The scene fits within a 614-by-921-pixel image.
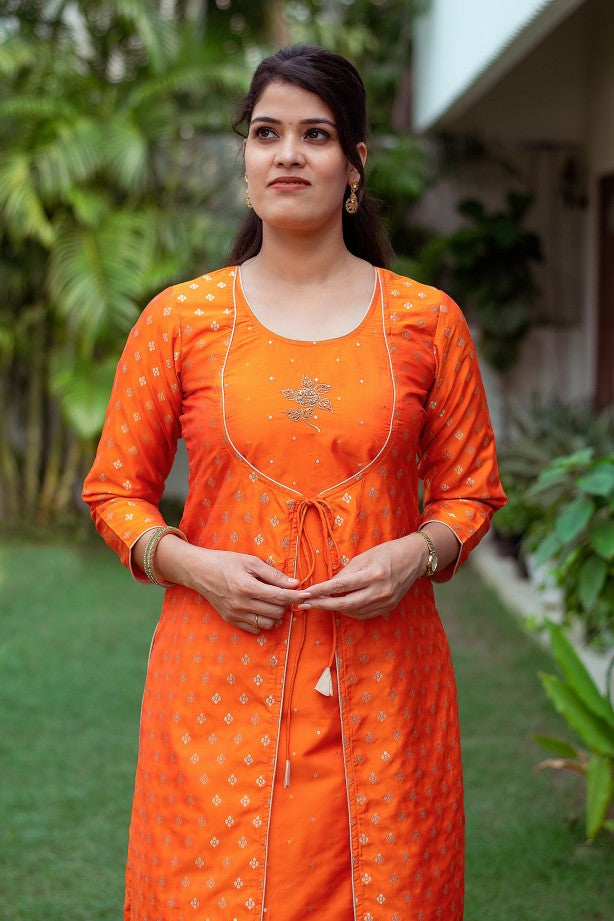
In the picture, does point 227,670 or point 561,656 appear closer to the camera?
point 227,670

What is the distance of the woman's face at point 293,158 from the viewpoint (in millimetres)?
1773

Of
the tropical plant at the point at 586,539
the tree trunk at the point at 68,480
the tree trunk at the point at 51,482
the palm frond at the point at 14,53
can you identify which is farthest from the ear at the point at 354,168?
the tree trunk at the point at 51,482

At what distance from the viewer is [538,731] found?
4508 millimetres

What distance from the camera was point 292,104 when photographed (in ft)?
5.83

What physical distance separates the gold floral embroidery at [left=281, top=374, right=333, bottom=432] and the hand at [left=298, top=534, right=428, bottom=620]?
0.70 ft

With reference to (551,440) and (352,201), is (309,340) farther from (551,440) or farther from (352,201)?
(551,440)

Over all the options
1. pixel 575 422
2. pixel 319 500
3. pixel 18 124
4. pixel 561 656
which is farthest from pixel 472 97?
pixel 319 500

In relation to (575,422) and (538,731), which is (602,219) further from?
(538,731)

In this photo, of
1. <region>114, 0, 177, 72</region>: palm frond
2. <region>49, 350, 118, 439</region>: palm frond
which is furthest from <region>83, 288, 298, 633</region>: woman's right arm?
<region>114, 0, 177, 72</region>: palm frond

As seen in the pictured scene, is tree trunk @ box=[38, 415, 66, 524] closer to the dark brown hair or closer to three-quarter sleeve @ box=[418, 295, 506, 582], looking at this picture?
the dark brown hair

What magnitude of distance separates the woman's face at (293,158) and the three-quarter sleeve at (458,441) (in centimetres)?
28

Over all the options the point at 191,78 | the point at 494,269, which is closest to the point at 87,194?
the point at 191,78

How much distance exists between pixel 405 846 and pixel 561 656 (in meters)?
1.47

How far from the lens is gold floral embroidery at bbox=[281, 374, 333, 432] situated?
5.73 feet
